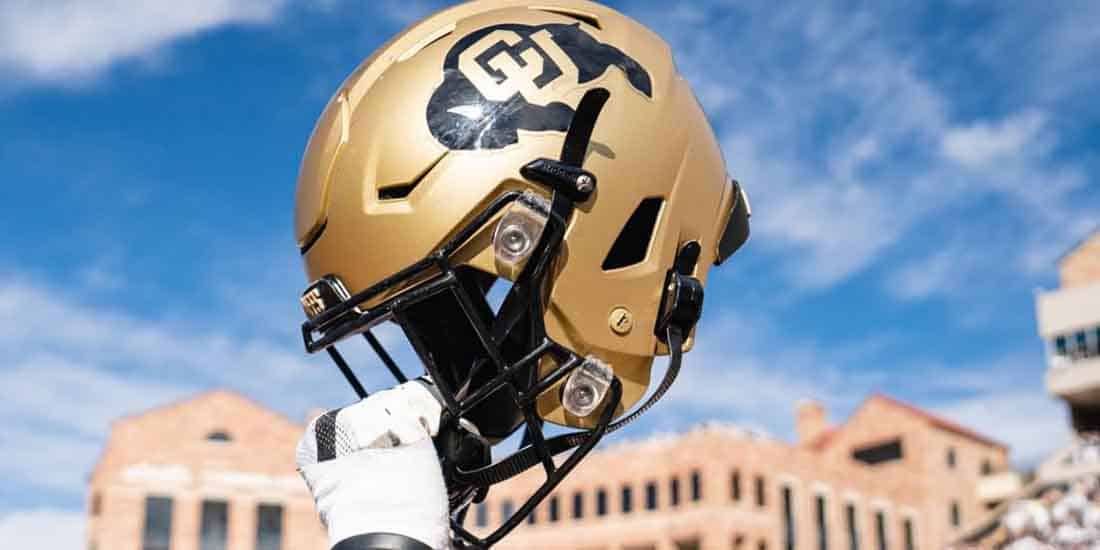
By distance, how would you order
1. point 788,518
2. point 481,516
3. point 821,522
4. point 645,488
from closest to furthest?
point 788,518 < point 645,488 < point 821,522 < point 481,516

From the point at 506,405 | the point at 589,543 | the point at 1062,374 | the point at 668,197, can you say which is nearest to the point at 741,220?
the point at 668,197

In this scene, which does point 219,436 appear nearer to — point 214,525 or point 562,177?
point 214,525

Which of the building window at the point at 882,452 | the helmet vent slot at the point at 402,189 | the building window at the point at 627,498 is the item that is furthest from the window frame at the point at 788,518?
the helmet vent slot at the point at 402,189

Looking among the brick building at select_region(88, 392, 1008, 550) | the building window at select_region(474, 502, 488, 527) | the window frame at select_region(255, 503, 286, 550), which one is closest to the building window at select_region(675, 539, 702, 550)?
the brick building at select_region(88, 392, 1008, 550)

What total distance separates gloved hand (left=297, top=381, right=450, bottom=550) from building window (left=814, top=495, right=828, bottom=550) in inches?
2271

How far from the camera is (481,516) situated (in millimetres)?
62219

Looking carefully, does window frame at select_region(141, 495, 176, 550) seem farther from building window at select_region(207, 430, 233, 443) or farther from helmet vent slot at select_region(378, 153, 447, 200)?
helmet vent slot at select_region(378, 153, 447, 200)

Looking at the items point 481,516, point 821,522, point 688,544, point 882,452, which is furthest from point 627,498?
point 882,452

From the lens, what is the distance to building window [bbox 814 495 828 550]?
58.5m

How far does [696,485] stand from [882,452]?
1363 cm

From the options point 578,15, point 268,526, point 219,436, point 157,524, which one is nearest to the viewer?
point 578,15

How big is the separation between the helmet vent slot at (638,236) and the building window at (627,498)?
5580 cm

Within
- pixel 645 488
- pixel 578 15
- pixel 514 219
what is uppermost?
pixel 645 488

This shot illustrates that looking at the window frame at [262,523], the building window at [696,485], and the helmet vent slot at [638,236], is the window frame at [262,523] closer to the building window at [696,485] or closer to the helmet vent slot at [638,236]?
the building window at [696,485]
